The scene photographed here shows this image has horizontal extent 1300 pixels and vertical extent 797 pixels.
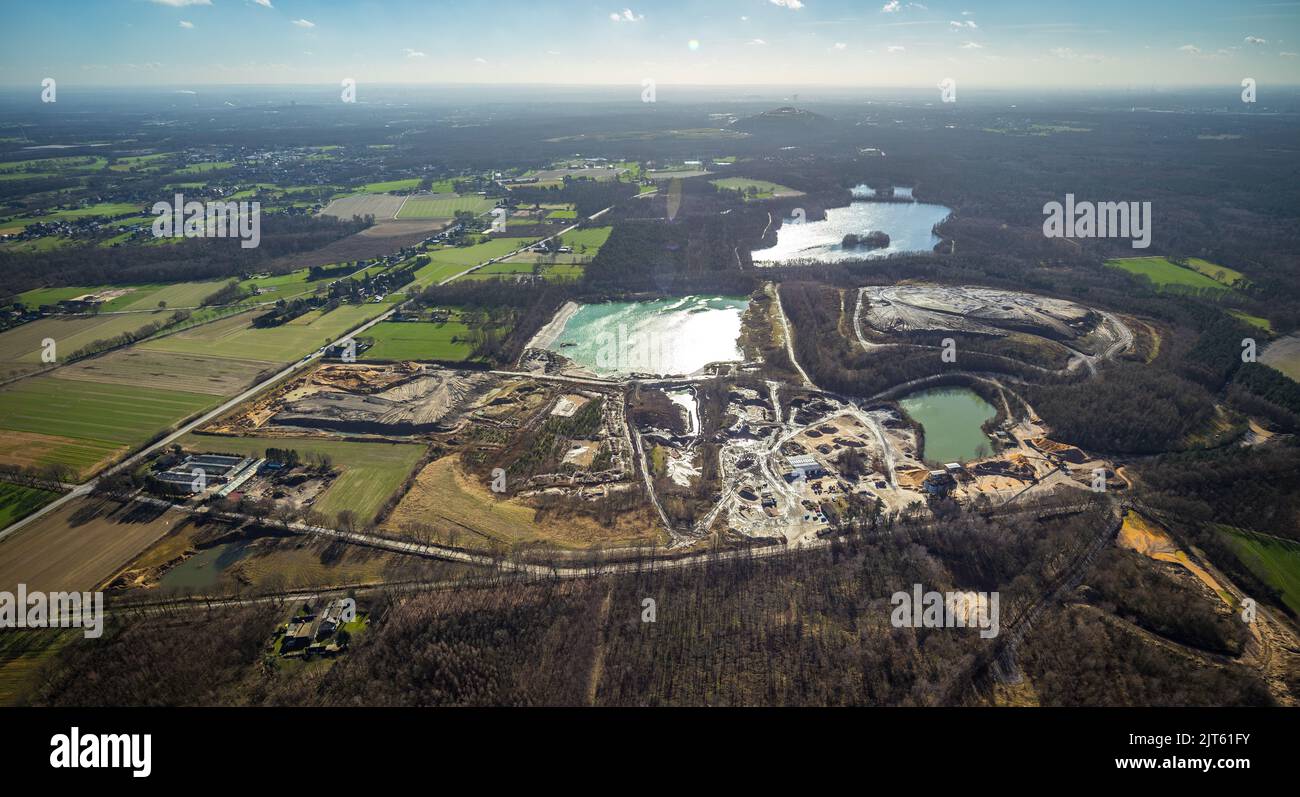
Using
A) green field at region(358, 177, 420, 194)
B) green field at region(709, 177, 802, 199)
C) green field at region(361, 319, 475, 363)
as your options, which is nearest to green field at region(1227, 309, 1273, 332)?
green field at region(709, 177, 802, 199)

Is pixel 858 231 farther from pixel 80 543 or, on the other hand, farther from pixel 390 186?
pixel 80 543

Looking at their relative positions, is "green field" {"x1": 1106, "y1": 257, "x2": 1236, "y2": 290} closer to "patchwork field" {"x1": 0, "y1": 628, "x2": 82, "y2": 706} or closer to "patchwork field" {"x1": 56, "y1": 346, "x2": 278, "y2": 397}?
"patchwork field" {"x1": 56, "y1": 346, "x2": 278, "y2": 397}

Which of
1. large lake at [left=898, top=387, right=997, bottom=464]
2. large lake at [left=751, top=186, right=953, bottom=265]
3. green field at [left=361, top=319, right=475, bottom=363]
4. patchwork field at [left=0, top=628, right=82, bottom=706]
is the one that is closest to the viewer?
patchwork field at [left=0, top=628, right=82, bottom=706]
